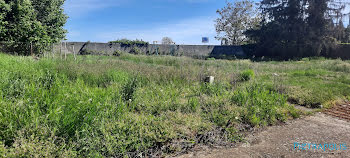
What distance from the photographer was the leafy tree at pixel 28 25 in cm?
1044

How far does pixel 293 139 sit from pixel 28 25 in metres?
12.3

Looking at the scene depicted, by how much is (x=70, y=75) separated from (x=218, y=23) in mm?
27011

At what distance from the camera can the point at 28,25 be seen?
35.4ft

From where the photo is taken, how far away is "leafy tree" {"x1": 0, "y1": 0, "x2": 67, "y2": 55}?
10.4m

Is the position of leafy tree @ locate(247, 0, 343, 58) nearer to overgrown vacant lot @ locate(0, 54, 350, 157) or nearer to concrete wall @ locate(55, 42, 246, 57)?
concrete wall @ locate(55, 42, 246, 57)

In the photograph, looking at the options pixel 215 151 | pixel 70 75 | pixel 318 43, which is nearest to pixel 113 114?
pixel 215 151

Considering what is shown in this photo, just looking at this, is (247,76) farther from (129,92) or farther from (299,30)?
(299,30)

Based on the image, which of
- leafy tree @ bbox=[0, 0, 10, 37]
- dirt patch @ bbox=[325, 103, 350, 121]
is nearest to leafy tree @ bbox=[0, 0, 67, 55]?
leafy tree @ bbox=[0, 0, 10, 37]

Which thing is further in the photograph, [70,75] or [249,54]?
[249,54]

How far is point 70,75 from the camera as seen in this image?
5098 mm

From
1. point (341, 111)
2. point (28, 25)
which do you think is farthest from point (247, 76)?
point (28, 25)

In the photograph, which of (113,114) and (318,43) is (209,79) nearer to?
(113,114)

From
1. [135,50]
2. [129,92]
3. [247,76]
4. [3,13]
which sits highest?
[3,13]

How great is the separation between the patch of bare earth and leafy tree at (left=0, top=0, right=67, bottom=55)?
11361mm
